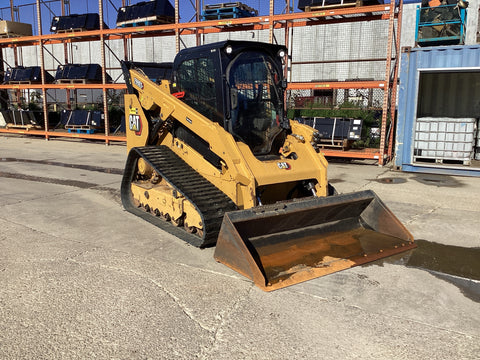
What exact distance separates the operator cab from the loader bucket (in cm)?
123

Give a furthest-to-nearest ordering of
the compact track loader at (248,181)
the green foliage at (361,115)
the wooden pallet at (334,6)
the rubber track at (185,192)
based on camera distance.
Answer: the green foliage at (361,115), the wooden pallet at (334,6), the rubber track at (185,192), the compact track loader at (248,181)

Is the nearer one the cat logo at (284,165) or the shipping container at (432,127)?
the cat logo at (284,165)

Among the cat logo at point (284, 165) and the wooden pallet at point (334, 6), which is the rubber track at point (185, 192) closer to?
the cat logo at point (284, 165)

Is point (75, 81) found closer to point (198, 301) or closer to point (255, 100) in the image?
point (255, 100)

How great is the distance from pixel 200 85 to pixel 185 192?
1.63 m

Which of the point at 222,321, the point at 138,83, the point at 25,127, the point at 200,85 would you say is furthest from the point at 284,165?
the point at 25,127

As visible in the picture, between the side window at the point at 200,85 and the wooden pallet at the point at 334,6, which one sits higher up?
the wooden pallet at the point at 334,6

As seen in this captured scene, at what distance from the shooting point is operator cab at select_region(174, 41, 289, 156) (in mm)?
5367

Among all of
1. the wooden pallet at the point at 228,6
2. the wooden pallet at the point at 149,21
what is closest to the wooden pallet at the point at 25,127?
the wooden pallet at the point at 149,21

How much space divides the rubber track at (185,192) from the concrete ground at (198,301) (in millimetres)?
179

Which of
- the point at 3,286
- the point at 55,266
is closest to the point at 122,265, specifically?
the point at 55,266

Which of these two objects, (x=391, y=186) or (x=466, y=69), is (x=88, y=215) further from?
(x=466, y=69)

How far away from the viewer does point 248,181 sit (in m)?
4.89

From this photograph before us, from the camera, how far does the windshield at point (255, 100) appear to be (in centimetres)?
546
